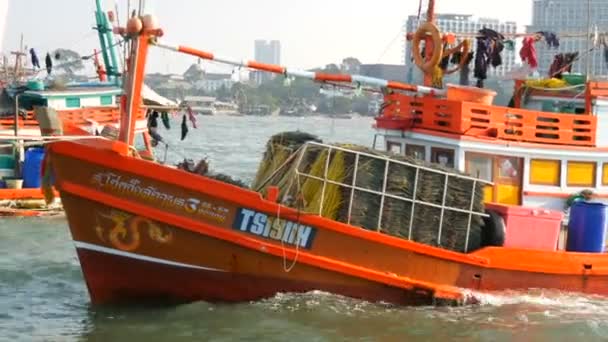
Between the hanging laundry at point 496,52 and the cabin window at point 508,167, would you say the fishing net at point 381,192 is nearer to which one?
the cabin window at point 508,167

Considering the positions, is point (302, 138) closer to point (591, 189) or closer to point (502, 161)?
point (502, 161)

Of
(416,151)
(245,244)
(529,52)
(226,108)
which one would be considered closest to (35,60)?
(529,52)

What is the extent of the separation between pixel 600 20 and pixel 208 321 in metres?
10.9

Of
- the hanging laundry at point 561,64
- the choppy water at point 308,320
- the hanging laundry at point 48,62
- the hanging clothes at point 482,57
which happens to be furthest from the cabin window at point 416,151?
the hanging laundry at point 48,62

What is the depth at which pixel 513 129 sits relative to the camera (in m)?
14.5

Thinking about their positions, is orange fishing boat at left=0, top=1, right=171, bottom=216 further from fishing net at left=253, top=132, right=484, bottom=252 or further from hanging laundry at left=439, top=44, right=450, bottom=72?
fishing net at left=253, top=132, right=484, bottom=252

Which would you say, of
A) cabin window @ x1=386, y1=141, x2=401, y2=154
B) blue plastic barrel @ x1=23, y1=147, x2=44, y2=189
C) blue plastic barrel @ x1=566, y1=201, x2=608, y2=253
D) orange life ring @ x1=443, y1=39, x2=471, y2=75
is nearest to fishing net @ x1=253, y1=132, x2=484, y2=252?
blue plastic barrel @ x1=566, y1=201, x2=608, y2=253

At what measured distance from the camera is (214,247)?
1259 cm

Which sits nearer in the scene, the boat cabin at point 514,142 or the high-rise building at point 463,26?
the boat cabin at point 514,142

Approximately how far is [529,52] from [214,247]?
27.0ft

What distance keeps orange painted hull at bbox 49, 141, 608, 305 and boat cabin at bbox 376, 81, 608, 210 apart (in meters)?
1.59

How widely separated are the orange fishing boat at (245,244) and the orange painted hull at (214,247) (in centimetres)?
1

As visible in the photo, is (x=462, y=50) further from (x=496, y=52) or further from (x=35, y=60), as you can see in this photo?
(x=35, y=60)

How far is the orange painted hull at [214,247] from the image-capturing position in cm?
1235
